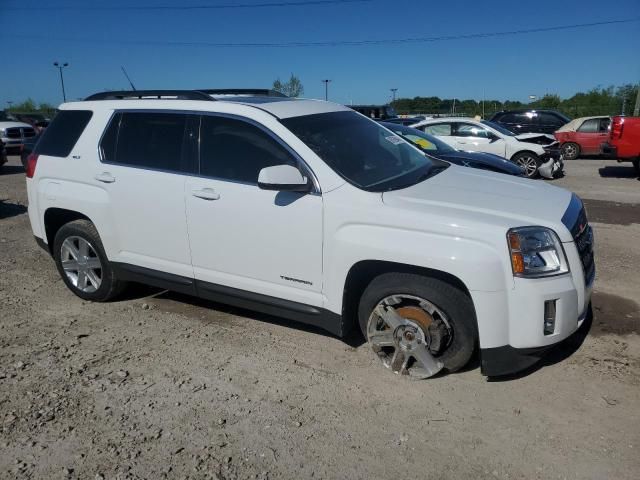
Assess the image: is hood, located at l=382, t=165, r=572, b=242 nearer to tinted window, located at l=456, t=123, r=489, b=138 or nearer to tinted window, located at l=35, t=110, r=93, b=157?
tinted window, located at l=35, t=110, r=93, b=157

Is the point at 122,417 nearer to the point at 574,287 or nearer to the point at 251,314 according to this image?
the point at 251,314

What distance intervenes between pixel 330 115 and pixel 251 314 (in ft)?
6.22

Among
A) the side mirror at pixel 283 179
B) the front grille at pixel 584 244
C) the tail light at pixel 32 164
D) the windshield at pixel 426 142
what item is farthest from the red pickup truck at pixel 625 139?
the tail light at pixel 32 164

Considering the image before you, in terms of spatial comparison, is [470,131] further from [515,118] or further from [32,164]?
[32,164]

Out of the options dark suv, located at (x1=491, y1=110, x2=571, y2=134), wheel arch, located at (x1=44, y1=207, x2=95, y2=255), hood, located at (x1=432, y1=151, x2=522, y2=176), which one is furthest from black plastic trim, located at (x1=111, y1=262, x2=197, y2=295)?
dark suv, located at (x1=491, y1=110, x2=571, y2=134)

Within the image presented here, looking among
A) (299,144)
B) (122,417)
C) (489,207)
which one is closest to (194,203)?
(299,144)

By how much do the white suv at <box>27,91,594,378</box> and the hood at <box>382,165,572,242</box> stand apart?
0.02 m

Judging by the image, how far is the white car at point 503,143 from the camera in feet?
42.8

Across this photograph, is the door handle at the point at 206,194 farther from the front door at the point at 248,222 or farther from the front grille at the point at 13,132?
the front grille at the point at 13,132

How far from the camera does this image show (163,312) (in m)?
4.92

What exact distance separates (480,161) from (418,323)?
5.95 metres

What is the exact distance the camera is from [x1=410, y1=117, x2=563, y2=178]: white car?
13039mm

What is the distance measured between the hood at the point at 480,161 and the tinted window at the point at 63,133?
5.60 m

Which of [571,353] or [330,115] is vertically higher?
[330,115]
